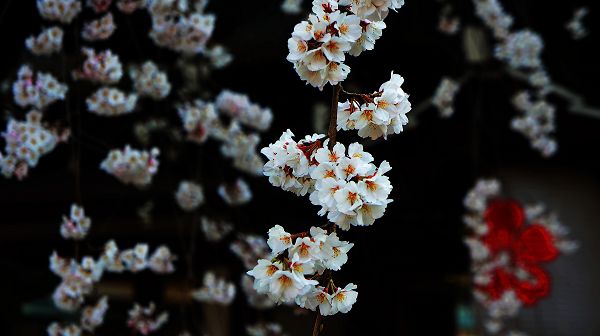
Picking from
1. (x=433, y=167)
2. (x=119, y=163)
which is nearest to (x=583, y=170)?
(x=433, y=167)

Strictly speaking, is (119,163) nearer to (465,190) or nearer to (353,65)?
(353,65)

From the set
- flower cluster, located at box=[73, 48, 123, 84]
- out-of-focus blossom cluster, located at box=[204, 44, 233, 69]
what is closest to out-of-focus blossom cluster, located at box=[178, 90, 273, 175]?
out-of-focus blossom cluster, located at box=[204, 44, 233, 69]

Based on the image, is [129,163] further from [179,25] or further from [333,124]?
[333,124]

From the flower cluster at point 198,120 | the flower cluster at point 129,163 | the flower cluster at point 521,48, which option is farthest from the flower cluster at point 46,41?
the flower cluster at point 521,48

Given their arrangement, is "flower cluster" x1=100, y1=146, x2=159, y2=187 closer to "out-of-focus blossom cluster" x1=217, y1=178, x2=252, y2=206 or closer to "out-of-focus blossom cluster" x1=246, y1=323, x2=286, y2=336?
"out-of-focus blossom cluster" x1=217, y1=178, x2=252, y2=206

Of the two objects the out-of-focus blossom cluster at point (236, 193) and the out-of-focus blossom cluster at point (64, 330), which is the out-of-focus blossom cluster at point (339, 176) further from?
the out-of-focus blossom cluster at point (236, 193)

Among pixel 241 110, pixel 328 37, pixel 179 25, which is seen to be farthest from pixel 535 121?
pixel 328 37

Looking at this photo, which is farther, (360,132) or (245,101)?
(245,101)
